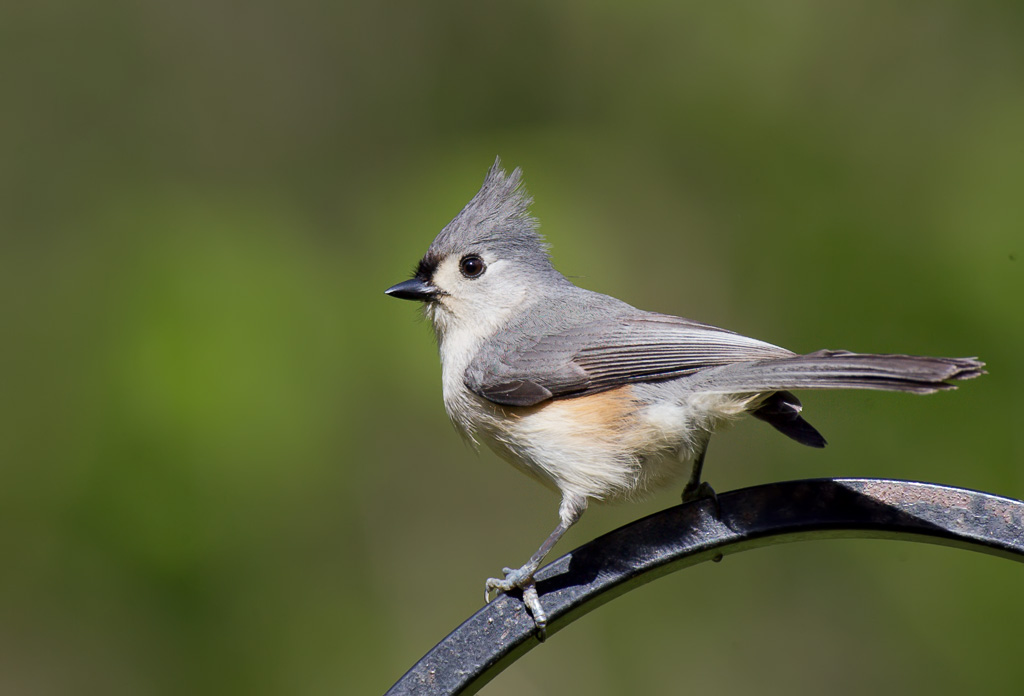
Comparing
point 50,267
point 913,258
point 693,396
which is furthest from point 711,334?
point 50,267

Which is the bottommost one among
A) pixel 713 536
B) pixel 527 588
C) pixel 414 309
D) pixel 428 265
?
pixel 527 588

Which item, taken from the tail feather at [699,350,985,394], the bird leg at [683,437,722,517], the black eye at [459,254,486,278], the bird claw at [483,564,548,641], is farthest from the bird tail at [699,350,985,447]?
the black eye at [459,254,486,278]

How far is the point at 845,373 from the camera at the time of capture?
153 cm

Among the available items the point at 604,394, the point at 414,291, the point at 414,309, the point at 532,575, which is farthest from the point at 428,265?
the point at 532,575

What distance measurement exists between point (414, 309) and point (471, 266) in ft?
1.93

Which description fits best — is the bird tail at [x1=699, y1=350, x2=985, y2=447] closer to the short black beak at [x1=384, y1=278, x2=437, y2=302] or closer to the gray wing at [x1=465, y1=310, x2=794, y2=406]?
the gray wing at [x1=465, y1=310, x2=794, y2=406]

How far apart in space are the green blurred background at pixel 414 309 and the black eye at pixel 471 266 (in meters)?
0.90

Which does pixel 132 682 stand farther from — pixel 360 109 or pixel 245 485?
pixel 360 109

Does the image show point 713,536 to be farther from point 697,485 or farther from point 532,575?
point 697,485

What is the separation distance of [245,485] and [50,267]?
1130 millimetres

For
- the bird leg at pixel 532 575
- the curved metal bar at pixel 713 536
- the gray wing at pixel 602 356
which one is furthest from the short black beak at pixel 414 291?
the curved metal bar at pixel 713 536

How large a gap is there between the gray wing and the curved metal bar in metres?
0.39

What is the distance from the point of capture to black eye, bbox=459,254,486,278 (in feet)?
8.17

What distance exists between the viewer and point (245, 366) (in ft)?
10.5
